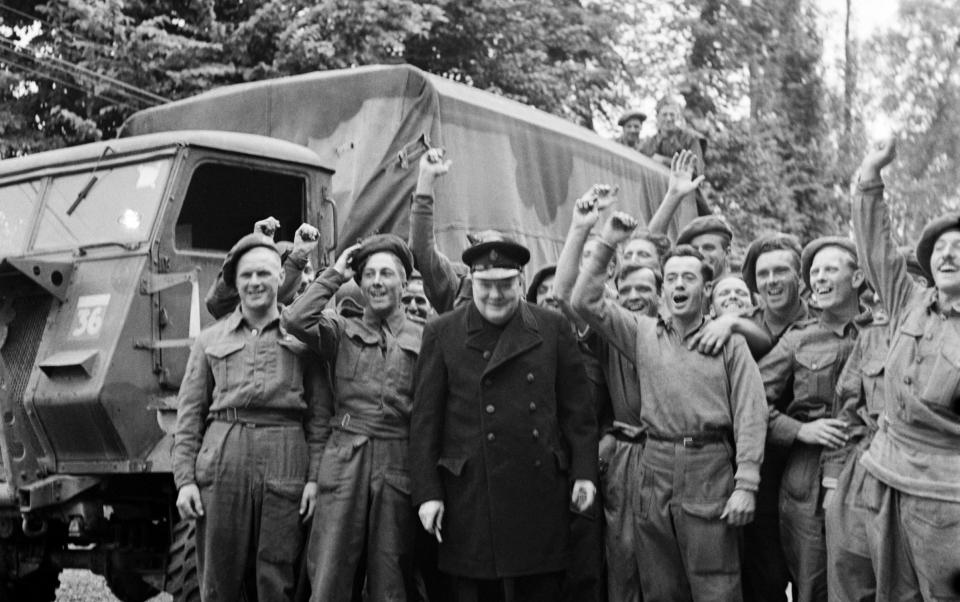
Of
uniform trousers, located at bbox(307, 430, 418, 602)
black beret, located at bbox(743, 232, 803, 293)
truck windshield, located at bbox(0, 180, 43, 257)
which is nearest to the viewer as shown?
uniform trousers, located at bbox(307, 430, 418, 602)

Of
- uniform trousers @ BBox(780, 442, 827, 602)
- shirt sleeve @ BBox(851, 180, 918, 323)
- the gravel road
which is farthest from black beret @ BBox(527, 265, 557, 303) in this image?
the gravel road

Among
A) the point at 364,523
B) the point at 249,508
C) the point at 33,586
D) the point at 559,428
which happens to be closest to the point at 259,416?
the point at 249,508

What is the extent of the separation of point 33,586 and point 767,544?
13.8 feet

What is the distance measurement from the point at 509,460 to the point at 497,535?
0.93 ft

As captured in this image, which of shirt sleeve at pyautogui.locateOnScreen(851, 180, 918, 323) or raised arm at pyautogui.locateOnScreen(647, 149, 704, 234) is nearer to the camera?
shirt sleeve at pyautogui.locateOnScreen(851, 180, 918, 323)

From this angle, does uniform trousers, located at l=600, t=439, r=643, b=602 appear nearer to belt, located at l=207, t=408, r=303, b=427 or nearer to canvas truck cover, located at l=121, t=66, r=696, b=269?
belt, located at l=207, t=408, r=303, b=427

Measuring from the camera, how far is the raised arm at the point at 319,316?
5156 mm

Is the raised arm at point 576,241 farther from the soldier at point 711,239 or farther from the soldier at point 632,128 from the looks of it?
the soldier at point 632,128

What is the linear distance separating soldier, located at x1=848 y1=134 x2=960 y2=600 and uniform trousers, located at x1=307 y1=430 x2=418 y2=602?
5.58 ft

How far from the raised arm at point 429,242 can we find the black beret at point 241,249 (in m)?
0.62

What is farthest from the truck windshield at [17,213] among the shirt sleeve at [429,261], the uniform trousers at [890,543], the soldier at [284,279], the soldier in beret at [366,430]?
the uniform trousers at [890,543]

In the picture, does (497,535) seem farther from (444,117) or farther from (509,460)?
(444,117)

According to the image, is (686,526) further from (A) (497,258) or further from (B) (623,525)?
(A) (497,258)

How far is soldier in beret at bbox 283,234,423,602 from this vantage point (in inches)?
203
